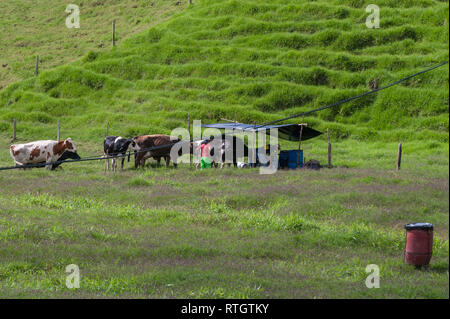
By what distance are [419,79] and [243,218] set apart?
66.4ft

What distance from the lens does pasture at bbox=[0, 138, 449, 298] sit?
753 centimetres

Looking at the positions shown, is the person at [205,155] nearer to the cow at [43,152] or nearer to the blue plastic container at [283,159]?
the blue plastic container at [283,159]

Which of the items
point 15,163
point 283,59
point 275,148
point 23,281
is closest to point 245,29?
point 283,59

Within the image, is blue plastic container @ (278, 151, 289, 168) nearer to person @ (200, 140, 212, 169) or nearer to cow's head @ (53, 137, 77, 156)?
person @ (200, 140, 212, 169)

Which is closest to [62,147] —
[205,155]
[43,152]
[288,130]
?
[43,152]

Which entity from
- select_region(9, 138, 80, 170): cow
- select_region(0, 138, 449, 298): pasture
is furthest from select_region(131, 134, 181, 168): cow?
select_region(0, 138, 449, 298): pasture

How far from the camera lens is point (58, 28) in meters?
45.2

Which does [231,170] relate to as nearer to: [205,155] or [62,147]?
[205,155]

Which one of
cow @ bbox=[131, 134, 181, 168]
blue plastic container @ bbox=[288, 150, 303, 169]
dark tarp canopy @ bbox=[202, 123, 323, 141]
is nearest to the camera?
blue plastic container @ bbox=[288, 150, 303, 169]

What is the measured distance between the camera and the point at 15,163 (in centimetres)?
2117

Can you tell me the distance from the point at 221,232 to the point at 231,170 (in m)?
8.43

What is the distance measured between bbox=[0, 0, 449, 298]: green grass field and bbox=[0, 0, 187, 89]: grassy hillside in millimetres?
215

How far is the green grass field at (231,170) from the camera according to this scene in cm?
830
